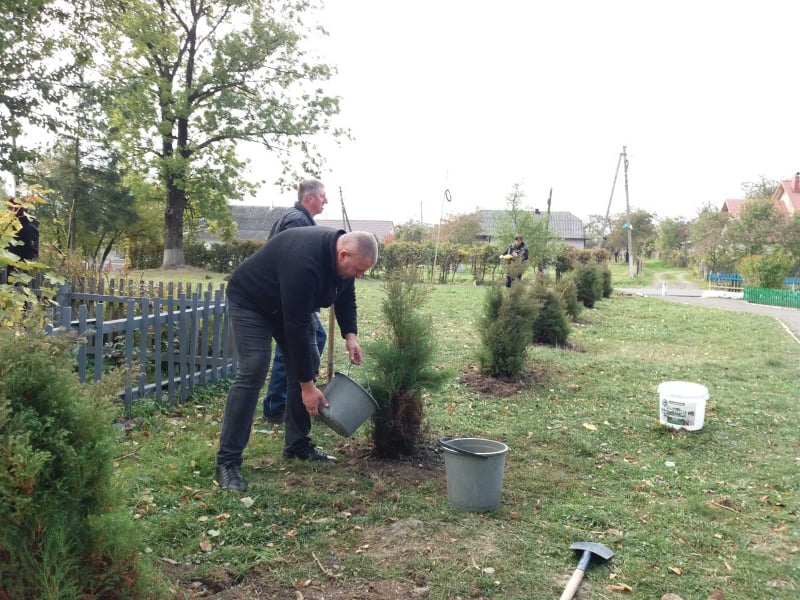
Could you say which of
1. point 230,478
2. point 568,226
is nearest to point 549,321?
point 230,478

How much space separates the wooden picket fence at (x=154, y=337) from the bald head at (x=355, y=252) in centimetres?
213

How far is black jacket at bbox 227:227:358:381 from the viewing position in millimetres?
3461

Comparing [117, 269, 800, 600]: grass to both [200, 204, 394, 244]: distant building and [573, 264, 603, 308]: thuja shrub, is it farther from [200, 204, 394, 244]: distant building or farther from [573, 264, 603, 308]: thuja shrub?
[200, 204, 394, 244]: distant building

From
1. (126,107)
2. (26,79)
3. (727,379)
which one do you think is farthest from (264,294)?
(126,107)

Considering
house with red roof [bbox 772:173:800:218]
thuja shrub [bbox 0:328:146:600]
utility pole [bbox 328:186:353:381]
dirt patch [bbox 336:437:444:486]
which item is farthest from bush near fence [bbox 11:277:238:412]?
house with red roof [bbox 772:173:800:218]

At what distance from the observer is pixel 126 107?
22.4m

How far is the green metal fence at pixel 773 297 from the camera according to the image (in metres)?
23.6

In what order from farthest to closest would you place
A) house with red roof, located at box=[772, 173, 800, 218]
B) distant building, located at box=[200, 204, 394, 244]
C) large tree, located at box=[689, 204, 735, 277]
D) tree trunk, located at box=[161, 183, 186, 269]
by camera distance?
distant building, located at box=[200, 204, 394, 244], house with red roof, located at box=[772, 173, 800, 218], large tree, located at box=[689, 204, 735, 277], tree trunk, located at box=[161, 183, 186, 269]

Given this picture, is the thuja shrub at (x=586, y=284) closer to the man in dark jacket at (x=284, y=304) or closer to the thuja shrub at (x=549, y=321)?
the thuja shrub at (x=549, y=321)

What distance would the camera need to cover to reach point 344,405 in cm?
377

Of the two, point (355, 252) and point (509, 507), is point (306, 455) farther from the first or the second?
point (355, 252)

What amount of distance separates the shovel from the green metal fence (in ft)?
80.7

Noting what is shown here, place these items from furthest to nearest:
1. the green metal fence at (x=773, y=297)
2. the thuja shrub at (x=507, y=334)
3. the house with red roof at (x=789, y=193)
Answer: the house with red roof at (x=789, y=193)
the green metal fence at (x=773, y=297)
the thuja shrub at (x=507, y=334)

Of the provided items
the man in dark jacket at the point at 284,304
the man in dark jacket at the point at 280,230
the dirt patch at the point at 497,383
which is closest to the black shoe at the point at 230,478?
the man in dark jacket at the point at 284,304
